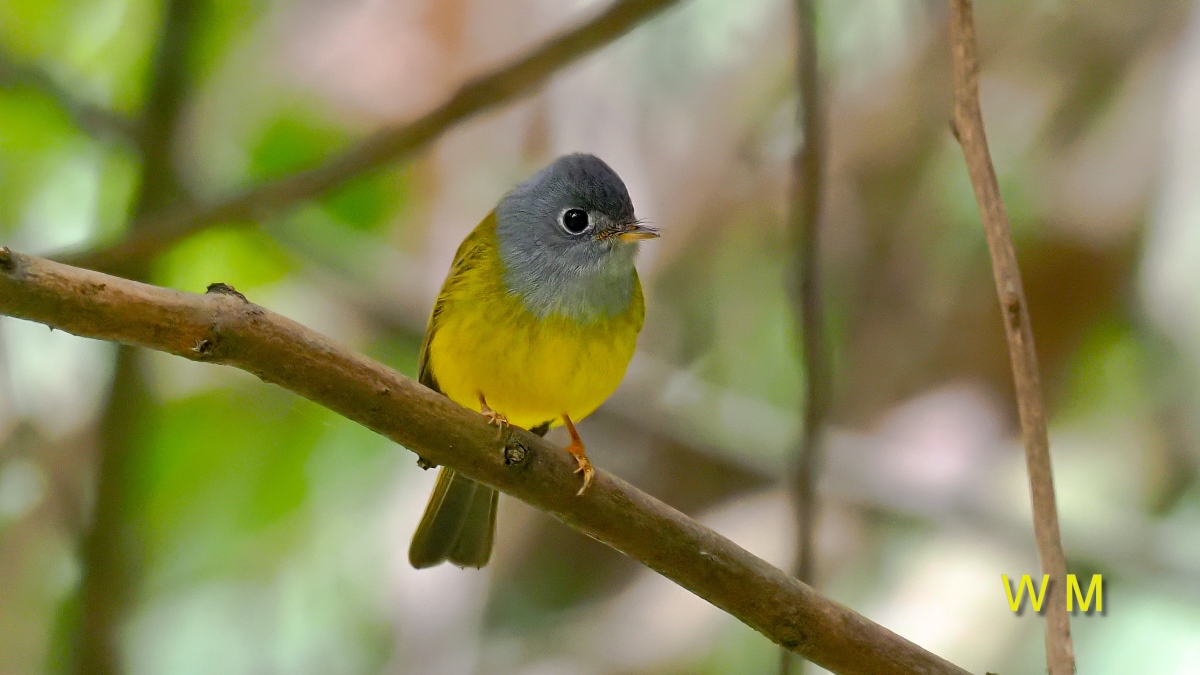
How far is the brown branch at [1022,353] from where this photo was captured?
2.05 metres

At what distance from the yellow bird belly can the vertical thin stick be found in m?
0.53

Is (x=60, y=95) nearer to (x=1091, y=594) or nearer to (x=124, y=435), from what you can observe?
(x=124, y=435)

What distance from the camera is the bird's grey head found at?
316 centimetres

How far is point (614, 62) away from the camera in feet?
17.7

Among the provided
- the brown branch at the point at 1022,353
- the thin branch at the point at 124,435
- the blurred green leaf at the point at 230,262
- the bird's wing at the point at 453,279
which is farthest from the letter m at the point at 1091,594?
the blurred green leaf at the point at 230,262

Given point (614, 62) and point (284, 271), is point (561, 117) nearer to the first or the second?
point (614, 62)

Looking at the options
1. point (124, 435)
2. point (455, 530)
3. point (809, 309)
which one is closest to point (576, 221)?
point (809, 309)

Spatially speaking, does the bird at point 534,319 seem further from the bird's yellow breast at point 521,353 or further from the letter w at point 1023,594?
the letter w at point 1023,594

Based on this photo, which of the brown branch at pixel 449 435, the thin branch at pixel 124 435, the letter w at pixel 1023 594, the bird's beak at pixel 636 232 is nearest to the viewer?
the brown branch at pixel 449 435

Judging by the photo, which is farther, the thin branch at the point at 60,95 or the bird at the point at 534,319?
the thin branch at the point at 60,95

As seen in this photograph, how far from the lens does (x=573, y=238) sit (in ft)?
11.2

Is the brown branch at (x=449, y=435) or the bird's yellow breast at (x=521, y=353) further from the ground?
the bird's yellow breast at (x=521, y=353)

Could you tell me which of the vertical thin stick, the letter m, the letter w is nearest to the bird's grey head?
the vertical thin stick

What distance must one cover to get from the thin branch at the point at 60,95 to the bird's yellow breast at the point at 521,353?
5.50ft
